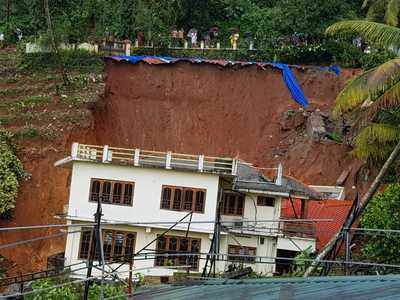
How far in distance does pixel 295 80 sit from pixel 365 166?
28.7 ft

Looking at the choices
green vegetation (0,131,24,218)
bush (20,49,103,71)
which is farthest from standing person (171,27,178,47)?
green vegetation (0,131,24,218)

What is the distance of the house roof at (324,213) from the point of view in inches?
1246

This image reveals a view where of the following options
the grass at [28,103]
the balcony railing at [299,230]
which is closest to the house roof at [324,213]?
the balcony railing at [299,230]

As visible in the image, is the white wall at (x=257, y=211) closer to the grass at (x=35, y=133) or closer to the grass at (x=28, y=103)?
the grass at (x=35, y=133)

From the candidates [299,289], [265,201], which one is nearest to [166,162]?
[265,201]

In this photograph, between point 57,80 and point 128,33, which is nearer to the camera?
point 57,80

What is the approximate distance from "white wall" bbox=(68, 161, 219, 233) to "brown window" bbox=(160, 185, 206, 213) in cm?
17

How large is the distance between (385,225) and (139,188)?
9.89 metres

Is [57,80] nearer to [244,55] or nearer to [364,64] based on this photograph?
[244,55]

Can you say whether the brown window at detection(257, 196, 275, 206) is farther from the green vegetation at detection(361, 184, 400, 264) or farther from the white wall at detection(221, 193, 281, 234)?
the green vegetation at detection(361, 184, 400, 264)

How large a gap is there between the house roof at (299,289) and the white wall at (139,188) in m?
17.8

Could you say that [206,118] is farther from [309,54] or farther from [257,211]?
[257,211]

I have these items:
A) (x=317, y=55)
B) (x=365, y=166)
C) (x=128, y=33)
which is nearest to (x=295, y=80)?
(x=317, y=55)

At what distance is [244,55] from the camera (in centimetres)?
4566
